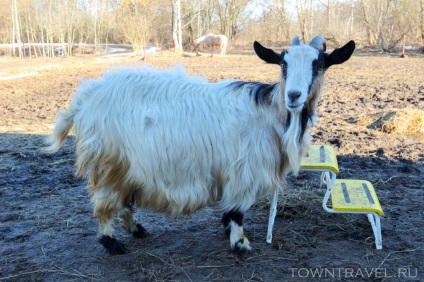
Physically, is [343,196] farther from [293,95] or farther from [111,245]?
[111,245]

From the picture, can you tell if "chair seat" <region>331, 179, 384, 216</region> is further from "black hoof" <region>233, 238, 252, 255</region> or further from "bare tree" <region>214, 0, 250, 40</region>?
"bare tree" <region>214, 0, 250, 40</region>

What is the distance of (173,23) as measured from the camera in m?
28.4

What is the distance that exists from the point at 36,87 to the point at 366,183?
10221mm

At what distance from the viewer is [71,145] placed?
6.43 meters

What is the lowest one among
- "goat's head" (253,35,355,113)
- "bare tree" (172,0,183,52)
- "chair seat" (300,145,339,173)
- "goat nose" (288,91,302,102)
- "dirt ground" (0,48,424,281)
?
"dirt ground" (0,48,424,281)

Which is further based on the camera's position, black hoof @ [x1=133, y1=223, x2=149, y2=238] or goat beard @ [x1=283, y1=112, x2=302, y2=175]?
black hoof @ [x1=133, y1=223, x2=149, y2=238]

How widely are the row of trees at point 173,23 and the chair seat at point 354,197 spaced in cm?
2021

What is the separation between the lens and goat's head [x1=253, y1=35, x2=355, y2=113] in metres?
2.85

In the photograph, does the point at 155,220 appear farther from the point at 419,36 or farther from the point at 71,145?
the point at 419,36

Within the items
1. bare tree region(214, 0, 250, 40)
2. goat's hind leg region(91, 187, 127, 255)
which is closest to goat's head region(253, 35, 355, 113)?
goat's hind leg region(91, 187, 127, 255)

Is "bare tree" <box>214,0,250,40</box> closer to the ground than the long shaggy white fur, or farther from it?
farther from it

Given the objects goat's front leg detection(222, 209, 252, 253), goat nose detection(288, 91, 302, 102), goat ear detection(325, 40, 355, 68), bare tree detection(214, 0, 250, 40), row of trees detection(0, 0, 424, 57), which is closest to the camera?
goat nose detection(288, 91, 302, 102)

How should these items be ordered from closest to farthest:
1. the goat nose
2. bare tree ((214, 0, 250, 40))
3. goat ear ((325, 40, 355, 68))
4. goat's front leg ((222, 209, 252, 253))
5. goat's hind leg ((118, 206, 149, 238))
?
1. the goat nose
2. goat ear ((325, 40, 355, 68))
3. goat's front leg ((222, 209, 252, 253))
4. goat's hind leg ((118, 206, 149, 238))
5. bare tree ((214, 0, 250, 40))

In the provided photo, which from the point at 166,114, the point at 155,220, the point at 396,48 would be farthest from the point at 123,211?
the point at 396,48
